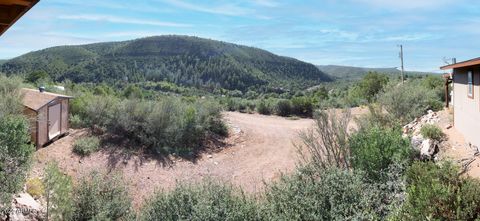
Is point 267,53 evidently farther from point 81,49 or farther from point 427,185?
point 427,185

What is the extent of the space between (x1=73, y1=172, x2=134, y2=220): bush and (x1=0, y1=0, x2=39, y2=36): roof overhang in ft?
31.9

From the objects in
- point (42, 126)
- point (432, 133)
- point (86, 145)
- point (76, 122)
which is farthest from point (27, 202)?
point (432, 133)

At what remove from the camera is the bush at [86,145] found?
19766 millimetres

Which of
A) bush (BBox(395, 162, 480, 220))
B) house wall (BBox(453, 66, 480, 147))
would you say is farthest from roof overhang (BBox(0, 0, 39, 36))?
house wall (BBox(453, 66, 480, 147))

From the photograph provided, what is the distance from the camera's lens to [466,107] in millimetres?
16250

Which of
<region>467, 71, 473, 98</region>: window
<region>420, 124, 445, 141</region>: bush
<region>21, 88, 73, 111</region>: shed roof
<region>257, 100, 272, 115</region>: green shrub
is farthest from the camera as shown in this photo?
<region>257, 100, 272, 115</region>: green shrub

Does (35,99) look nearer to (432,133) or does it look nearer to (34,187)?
(34,187)

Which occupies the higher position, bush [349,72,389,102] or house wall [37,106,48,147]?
bush [349,72,389,102]

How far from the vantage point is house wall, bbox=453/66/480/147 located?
14414 millimetres

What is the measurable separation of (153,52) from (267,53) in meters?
22.5

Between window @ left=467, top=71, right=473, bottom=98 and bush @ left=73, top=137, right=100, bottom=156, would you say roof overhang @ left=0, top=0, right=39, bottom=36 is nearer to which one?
window @ left=467, top=71, right=473, bottom=98

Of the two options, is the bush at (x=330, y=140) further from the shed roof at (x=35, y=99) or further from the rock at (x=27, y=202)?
the shed roof at (x=35, y=99)

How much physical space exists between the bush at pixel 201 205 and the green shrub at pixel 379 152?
15.0ft

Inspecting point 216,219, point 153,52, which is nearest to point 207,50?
point 153,52
